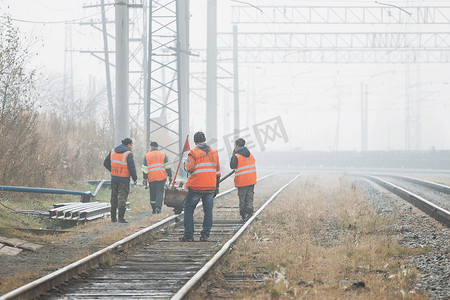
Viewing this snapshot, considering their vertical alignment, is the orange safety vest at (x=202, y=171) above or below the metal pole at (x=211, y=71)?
below

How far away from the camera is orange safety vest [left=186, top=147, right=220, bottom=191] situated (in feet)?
33.1

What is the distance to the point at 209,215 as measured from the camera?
10.3 metres

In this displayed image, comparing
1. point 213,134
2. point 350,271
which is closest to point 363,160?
point 213,134

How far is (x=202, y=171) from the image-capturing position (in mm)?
10156

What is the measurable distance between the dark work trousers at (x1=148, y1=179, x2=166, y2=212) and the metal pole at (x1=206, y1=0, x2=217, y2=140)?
591 inches

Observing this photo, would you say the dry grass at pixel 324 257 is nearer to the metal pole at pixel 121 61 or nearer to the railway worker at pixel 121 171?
the railway worker at pixel 121 171

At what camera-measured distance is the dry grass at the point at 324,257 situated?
659 cm

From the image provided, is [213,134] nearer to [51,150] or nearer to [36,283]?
[51,150]

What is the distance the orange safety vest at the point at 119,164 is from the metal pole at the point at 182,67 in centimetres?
978

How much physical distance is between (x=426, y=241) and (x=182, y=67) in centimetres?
1519

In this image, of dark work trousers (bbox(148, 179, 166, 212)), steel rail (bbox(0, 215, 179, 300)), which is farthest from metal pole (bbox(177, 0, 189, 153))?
steel rail (bbox(0, 215, 179, 300))

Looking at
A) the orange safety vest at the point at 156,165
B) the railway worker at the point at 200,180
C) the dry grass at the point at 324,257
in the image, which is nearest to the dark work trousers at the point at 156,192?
the orange safety vest at the point at 156,165

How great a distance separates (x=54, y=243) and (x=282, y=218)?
507cm

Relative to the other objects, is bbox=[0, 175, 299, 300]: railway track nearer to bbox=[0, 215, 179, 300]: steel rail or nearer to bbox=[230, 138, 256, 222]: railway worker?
bbox=[0, 215, 179, 300]: steel rail
